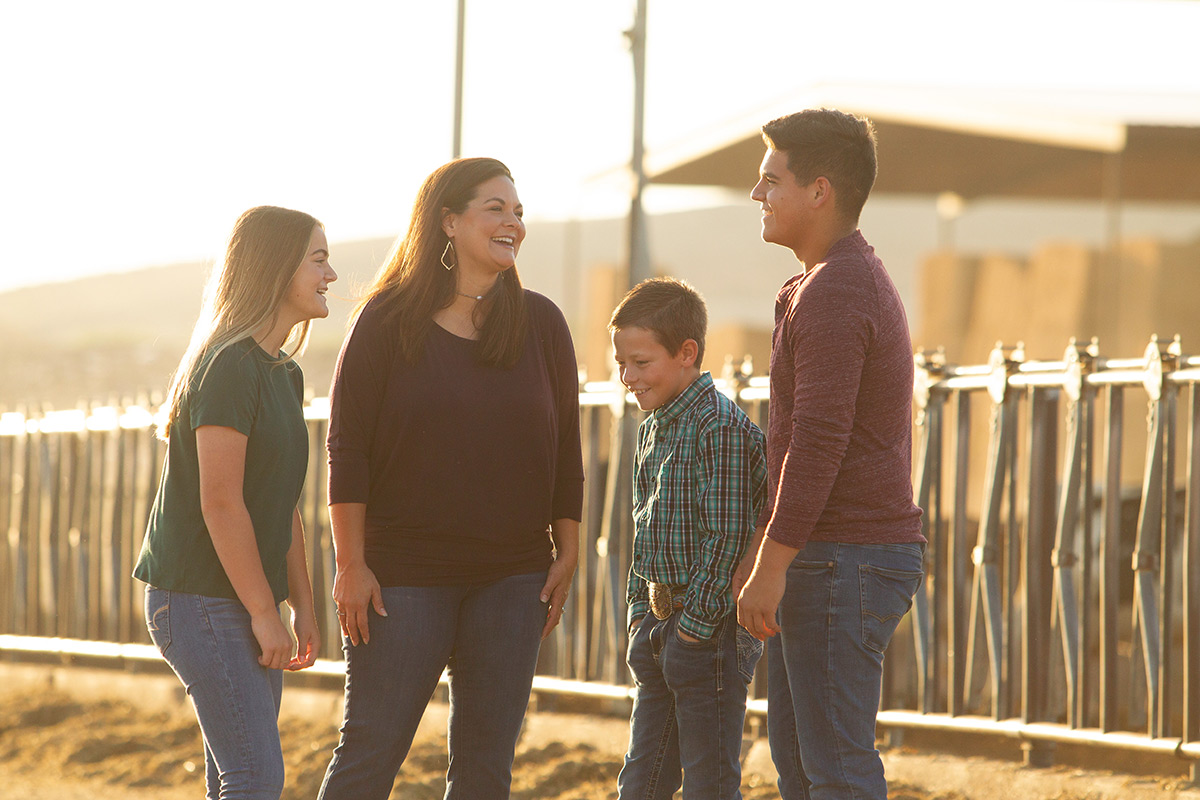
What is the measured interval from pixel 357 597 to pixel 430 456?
0.34 m

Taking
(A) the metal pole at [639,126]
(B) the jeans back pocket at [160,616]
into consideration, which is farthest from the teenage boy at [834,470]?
(A) the metal pole at [639,126]

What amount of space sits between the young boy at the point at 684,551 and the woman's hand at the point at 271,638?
0.82 m

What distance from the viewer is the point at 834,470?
118 inches

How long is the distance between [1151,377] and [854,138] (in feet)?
7.17

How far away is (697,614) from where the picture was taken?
134 inches

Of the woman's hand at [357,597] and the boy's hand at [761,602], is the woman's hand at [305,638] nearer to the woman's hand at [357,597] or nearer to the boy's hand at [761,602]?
the woman's hand at [357,597]

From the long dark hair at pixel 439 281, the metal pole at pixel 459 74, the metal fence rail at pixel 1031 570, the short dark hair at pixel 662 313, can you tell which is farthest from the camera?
the metal pole at pixel 459 74

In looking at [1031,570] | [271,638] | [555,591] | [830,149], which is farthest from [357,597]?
[1031,570]

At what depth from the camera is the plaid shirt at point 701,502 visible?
341 cm

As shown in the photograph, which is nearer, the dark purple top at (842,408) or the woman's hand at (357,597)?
the dark purple top at (842,408)

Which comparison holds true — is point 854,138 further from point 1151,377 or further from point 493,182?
point 1151,377

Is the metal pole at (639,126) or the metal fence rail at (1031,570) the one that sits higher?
the metal pole at (639,126)

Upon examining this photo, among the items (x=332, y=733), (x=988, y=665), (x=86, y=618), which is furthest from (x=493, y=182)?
(x=86, y=618)

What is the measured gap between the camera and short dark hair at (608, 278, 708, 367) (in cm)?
356
